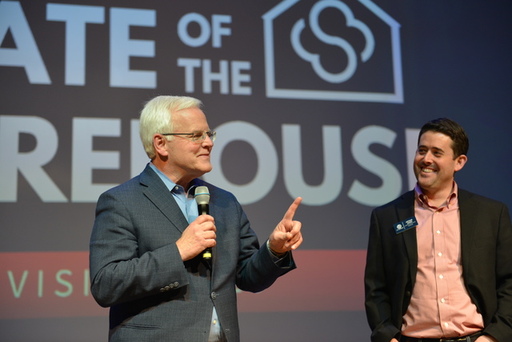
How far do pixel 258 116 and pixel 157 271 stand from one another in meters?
2.26

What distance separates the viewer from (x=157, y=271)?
7.30ft

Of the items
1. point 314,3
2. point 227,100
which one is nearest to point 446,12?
point 314,3

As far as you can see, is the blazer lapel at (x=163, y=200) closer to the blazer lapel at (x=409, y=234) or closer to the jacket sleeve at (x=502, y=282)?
the blazer lapel at (x=409, y=234)

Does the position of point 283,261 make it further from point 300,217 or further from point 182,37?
point 182,37

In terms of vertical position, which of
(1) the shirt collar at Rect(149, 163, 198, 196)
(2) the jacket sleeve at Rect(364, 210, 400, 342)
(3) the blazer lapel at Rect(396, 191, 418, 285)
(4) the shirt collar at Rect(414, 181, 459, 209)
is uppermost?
(1) the shirt collar at Rect(149, 163, 198, 196)

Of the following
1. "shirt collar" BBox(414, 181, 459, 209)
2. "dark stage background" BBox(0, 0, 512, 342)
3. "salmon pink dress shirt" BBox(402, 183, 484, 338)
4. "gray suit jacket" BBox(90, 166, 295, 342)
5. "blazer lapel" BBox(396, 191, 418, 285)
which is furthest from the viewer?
"dark stage background" BBox(0, 0, 512, 342)

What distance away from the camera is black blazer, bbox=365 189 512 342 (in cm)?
254

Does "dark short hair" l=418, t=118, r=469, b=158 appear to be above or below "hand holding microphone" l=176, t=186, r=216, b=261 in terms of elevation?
above

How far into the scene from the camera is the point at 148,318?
2295 millimetres

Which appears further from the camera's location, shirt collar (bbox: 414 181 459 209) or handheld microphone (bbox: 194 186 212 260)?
shirt collar (bbox: 414 181 459 209)

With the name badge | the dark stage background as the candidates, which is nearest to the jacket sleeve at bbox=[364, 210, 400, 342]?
Result: the name badge

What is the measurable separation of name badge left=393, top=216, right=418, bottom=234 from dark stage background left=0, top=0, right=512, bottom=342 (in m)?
1.55

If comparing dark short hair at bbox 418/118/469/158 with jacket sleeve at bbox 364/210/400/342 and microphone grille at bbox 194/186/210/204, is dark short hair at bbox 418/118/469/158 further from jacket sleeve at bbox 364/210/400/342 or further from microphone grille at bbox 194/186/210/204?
microphone grille at bbox 194/186/210/204

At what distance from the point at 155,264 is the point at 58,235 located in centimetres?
189
